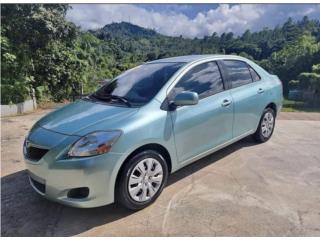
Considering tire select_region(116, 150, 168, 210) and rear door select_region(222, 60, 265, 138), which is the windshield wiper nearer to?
tire select_region(116, 150, 168, 210)

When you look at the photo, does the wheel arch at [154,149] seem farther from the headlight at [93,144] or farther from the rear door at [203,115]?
the headlight at [93,144]

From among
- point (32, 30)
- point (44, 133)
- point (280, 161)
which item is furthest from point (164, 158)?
point (32, 30)

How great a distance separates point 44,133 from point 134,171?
40.2 inches

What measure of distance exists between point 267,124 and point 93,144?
341 cm

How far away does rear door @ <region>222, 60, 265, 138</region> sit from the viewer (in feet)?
14.6

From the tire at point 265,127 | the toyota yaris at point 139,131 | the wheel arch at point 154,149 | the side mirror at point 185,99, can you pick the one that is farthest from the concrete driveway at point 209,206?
the side mirror at point 185,99

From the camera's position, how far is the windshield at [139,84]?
12.0 feet

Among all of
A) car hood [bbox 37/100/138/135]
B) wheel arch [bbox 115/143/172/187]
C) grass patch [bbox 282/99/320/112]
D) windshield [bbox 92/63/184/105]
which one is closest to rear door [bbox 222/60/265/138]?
windshield [bbox 92/63/184/105]

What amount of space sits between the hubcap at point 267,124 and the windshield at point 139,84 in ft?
6.61

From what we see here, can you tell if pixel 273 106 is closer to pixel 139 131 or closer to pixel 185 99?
pixel 185 99

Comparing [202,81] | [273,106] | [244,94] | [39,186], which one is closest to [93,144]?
[39,186]

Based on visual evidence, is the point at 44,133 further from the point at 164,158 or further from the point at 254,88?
the point at 254,88

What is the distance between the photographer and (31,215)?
3.30 metres

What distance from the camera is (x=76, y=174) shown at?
9.60 feet
